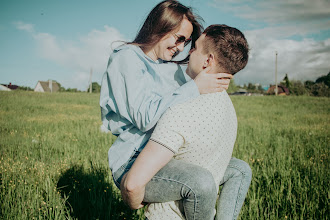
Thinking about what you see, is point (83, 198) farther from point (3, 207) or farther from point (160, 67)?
point (160, 67)

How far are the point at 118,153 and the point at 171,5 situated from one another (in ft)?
4.03

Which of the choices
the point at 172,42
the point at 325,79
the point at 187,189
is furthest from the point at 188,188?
the point at 325,79

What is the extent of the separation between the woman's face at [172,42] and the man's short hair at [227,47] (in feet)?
1.44

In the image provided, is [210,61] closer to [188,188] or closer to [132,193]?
[188,188]

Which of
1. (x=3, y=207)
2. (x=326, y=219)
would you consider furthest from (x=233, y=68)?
(x=3, y=207)

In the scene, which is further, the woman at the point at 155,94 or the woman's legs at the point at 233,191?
the woman's legs at the point at 233,191

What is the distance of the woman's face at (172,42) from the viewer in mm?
1820

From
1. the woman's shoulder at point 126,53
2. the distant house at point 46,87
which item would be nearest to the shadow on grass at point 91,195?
the woman's shoulder at point 126,53

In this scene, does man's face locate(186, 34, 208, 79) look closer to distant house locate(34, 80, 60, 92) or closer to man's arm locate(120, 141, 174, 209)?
man's arm locate(120, 141, 174, 209)

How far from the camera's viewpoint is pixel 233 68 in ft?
4.67

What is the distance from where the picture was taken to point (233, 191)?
152cm

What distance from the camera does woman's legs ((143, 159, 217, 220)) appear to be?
1161 mm

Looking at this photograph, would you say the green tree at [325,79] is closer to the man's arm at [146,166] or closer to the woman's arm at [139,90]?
the woman's arm at [139,90]

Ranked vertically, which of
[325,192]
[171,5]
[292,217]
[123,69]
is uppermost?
[171,5]
